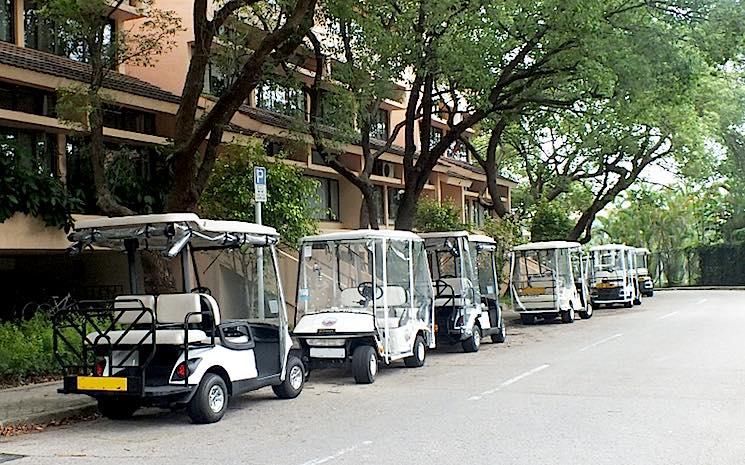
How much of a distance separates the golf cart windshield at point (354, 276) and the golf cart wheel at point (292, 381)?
6.76 ft

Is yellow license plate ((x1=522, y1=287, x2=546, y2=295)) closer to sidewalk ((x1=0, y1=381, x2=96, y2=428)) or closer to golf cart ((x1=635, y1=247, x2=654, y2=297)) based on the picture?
sidewalk ((x1=0, y1=381, x2=96, y2=428))

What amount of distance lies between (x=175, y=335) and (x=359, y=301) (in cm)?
479

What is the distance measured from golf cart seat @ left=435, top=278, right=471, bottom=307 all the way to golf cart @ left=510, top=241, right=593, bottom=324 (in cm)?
793

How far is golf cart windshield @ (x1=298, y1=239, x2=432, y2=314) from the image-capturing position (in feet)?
47.2

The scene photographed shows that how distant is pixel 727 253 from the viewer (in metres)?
52.8

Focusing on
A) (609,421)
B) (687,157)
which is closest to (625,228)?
(687,157)

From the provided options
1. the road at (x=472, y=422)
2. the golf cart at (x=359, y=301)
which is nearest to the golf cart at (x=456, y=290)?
the road at (x=472, y=422)

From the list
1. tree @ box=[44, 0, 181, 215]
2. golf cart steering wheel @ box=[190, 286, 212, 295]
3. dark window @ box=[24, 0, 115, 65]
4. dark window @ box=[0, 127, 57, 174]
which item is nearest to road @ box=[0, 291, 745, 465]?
golf cart steering wheel @ box=[190, 286, 212, 295]

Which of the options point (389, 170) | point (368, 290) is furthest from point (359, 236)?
point (389, 170)

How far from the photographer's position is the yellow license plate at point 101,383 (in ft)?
32.1

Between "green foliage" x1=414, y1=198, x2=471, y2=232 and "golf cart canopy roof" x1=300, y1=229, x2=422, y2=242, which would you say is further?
"green foliage" x1=414, y1=198, x2=471, y2=232

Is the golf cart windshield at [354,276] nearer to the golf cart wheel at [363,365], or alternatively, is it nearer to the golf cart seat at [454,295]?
the golf cart wheel at [363,365]

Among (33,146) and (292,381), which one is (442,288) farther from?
(33,146)

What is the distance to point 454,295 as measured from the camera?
17984 millimetres
